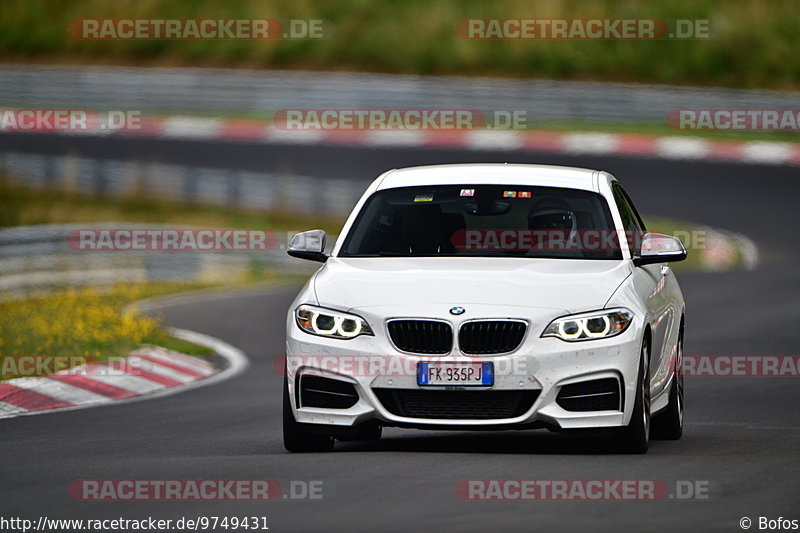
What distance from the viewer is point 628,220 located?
11.2 metres

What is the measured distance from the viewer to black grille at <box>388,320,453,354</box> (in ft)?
30.7

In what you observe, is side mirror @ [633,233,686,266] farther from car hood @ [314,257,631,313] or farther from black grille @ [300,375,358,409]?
black grille @ [300,375,358,409]

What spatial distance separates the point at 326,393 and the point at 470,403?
31.7 inches

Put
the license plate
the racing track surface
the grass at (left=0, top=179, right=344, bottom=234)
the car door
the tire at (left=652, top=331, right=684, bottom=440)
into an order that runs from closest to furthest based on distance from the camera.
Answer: the racing track surface < the license plate < the car door < the tire at (left=652, top=331, right=684, bottom=440) < the grass at (left=0, top=179, right=344, bottom=234)

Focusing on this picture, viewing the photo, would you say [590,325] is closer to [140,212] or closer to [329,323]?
[329,323]

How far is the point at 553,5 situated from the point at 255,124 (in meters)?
10.5

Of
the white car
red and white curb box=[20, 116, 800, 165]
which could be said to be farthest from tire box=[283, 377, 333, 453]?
red and white curb box=[20, 116, 800, 165]

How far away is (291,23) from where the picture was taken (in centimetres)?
4506

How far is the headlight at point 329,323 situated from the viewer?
9.47m

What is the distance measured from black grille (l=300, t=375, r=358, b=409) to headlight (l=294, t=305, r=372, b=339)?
250 mm

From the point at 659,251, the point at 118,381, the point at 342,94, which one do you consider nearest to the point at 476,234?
the point at 659,251

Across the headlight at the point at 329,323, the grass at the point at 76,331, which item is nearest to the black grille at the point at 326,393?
the headlight at the point at 329,323

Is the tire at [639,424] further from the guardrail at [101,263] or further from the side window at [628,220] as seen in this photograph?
the guardrail at [101,263]

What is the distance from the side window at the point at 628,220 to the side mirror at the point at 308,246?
182cm
